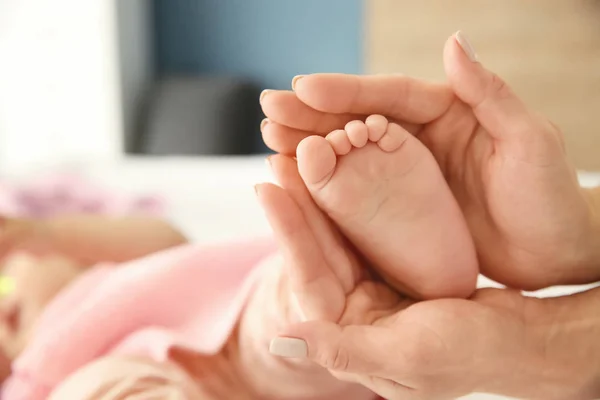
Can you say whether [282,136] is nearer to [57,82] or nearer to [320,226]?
[320,226]

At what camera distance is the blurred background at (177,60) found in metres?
1.52

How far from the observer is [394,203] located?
504 mm

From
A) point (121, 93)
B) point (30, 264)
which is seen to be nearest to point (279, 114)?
point (30, 264)

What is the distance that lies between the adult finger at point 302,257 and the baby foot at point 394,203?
0.02 meters

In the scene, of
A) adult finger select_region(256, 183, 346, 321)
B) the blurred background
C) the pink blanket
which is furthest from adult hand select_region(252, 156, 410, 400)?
the blurred background

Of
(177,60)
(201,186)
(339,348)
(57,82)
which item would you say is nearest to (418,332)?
(339,348)

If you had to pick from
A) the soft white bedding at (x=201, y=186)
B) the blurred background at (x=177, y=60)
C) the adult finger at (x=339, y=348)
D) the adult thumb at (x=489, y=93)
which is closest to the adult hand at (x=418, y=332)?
the adult finger at (x=339, y=348)

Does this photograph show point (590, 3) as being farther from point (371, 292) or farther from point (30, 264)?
point (30, 264)

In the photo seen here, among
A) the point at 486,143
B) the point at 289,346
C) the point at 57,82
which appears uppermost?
the point at 486,143

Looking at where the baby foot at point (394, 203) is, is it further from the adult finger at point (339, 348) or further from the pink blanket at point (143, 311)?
the pink blanket at point (143, 311)

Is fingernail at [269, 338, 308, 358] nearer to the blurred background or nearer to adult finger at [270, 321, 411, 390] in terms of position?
adult finger at [270, 321, 411, 390]

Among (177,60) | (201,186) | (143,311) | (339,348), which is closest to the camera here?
(339,348)

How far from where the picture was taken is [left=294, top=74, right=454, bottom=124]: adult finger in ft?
1.59

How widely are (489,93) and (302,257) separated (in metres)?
0.19
